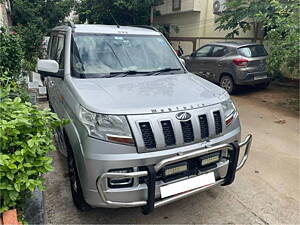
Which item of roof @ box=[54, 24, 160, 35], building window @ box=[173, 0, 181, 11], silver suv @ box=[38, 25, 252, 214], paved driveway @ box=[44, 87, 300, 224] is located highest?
building window @ box=[173, 0, 181, 11]

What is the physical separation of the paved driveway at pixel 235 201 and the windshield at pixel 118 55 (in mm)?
1386

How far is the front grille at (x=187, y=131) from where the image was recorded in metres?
2.26

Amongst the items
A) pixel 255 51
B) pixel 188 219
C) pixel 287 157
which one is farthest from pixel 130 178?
pixel 255 51

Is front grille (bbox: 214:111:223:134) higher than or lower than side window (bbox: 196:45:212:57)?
lower

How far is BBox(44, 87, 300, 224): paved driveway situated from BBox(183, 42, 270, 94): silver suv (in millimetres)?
3437

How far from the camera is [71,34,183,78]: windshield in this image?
121 inches

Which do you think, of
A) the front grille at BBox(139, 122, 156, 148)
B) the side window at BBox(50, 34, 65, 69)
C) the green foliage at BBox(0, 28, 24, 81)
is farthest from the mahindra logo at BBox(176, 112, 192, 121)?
the green foliage at BBox(0, 28, 24, 81)

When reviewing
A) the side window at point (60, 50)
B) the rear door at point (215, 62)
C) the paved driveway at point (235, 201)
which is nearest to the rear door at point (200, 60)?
the rear door at point (215, 62)

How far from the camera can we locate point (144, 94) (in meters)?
2.50

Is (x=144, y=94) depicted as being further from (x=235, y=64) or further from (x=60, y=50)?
(x=235, y=64)

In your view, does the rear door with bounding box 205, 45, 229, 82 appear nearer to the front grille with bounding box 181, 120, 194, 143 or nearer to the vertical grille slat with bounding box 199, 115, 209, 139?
the vertical grille slat with bounding box 199, 115, 209, 139

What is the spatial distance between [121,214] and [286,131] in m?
3.88

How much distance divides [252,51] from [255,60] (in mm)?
314

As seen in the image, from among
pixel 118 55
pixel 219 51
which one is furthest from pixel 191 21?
pixel 118 55
